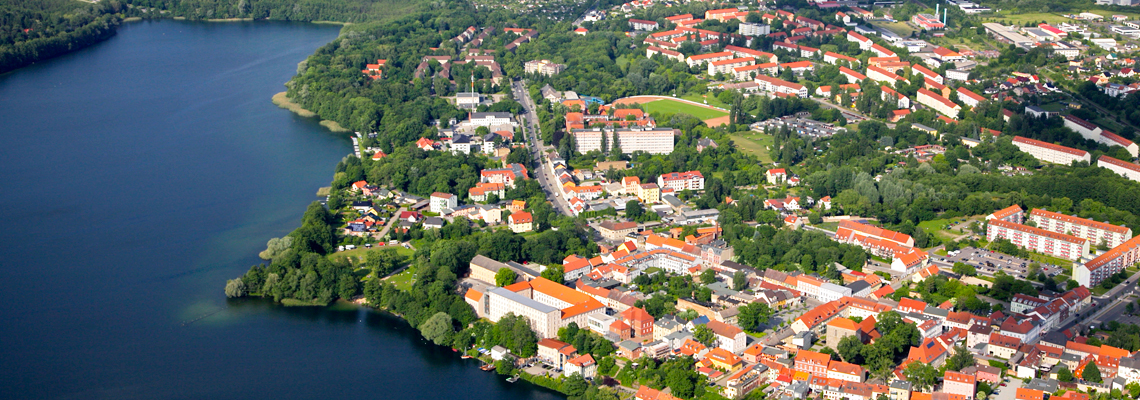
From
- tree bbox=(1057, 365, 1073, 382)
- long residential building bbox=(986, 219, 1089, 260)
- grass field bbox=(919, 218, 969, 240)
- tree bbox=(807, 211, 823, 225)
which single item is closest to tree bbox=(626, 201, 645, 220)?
tree bbox=(807, 211, 823, 225)

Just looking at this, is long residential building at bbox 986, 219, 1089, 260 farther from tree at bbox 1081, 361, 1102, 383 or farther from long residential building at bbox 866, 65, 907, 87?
long residential building at bbox 866, 65, 907, 87

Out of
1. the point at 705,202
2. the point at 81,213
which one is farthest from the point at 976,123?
the point at 81,213

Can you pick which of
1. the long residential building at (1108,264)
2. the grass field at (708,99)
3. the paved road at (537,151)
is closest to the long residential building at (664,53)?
the grass field at (708,99)

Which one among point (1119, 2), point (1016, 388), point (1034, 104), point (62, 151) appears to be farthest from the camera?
point (1119, 2)

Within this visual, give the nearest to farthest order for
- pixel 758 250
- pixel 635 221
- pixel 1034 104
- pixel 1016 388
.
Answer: pixel 1016 388 < pixel 758 250 < pixel 635 221 < pixel 1034 104

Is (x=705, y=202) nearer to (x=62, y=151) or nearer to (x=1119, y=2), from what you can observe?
(x=62, y=151)

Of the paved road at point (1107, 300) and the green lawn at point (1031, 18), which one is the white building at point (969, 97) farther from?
the paved road at point (1107, 300)

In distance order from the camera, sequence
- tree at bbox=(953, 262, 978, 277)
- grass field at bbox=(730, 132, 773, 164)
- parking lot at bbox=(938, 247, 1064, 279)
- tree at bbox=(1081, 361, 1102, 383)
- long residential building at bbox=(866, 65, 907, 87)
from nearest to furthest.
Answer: tree at bbox=(1081, 361, 1102, 383)
tree at bbox=(953, 262, 978, 277)
parking lot at bbox=(938, 247, 1064, 279)
grass field at bbox=(730, 132, 773, 164)
long residential building at bbox=(866, 65, 907, 87)
